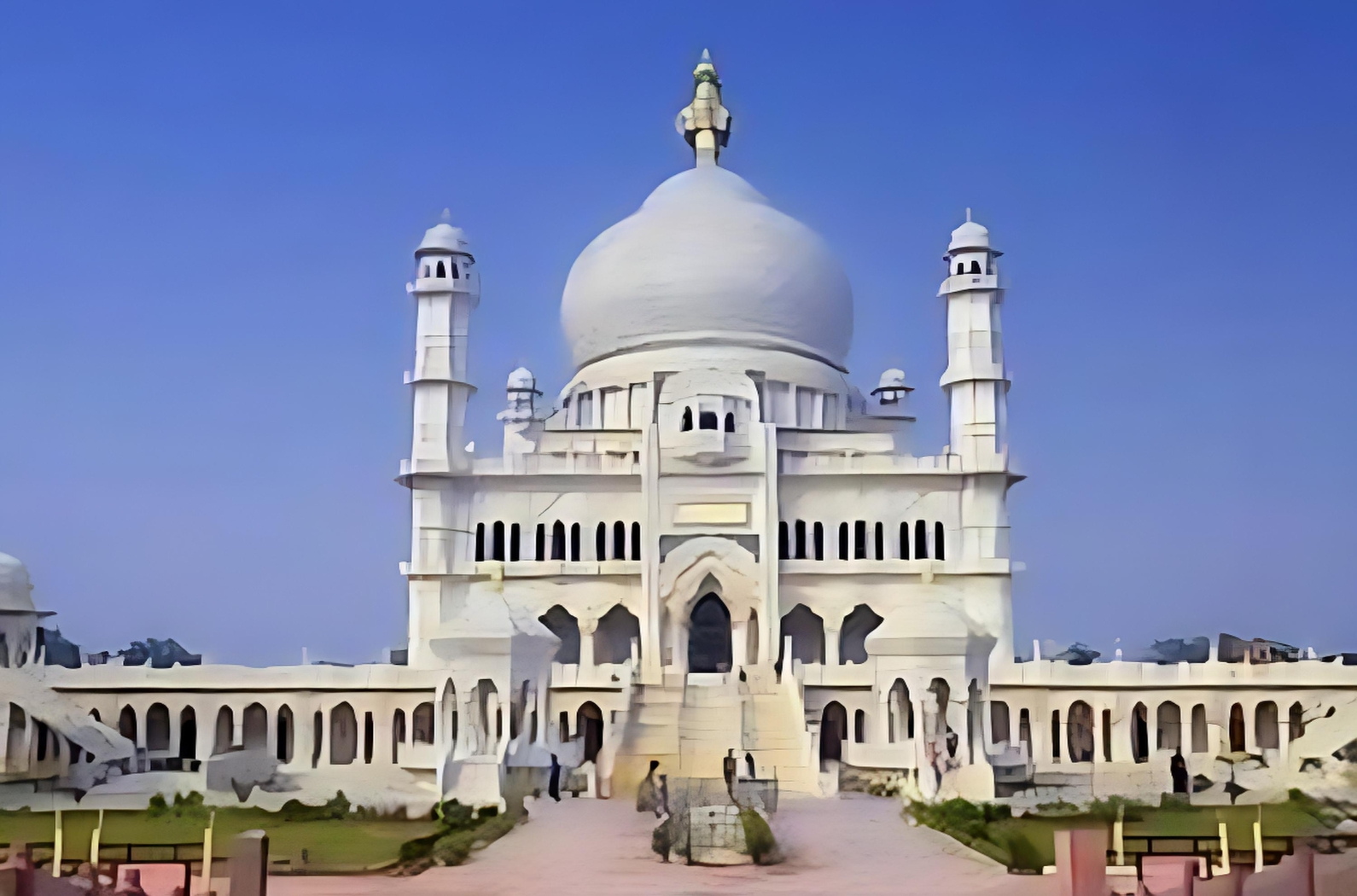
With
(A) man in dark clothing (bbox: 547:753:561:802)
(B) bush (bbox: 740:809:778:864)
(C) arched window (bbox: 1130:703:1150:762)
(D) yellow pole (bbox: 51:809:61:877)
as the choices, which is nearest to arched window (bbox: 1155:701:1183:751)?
(C) arched window (bbox: 1130:703:1150:762)

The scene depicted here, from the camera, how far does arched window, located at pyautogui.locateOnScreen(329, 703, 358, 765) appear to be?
3372 cm

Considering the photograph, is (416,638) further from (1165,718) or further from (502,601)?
(1165,718)

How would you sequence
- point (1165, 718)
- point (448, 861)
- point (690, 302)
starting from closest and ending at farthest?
point (448, 861) < point (1165, 718) < point (690, 302)

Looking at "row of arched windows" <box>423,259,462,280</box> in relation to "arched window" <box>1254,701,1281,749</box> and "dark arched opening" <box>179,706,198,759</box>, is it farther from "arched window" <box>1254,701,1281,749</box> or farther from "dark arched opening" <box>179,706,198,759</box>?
"arched window" <box>1254,701,1281,749</box>

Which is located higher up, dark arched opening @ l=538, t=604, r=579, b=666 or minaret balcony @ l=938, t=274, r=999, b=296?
minaret balcony @ l=938, t=274, r=999, b=296

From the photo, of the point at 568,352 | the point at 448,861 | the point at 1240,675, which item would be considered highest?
the point at 568,352

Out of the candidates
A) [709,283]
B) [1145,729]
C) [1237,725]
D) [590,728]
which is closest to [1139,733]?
[1145,729]

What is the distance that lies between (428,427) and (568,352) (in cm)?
643

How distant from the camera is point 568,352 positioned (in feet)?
139

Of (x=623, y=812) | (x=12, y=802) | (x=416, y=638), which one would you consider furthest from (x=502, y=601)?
(x=12, y=802)

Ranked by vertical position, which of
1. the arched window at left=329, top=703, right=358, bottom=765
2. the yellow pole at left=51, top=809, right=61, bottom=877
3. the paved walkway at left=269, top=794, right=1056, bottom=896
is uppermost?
the arched window at left=329, top=703, right=358, bottom=765

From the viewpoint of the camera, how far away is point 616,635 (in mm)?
37438

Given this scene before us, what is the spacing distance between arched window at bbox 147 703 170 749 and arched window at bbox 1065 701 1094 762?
18897 millimetres

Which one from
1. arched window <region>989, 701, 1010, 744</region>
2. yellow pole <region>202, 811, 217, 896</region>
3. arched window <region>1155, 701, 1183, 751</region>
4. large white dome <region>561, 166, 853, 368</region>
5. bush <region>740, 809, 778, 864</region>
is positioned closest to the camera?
yellow pole <region>202, 811, 217, 896</region>
